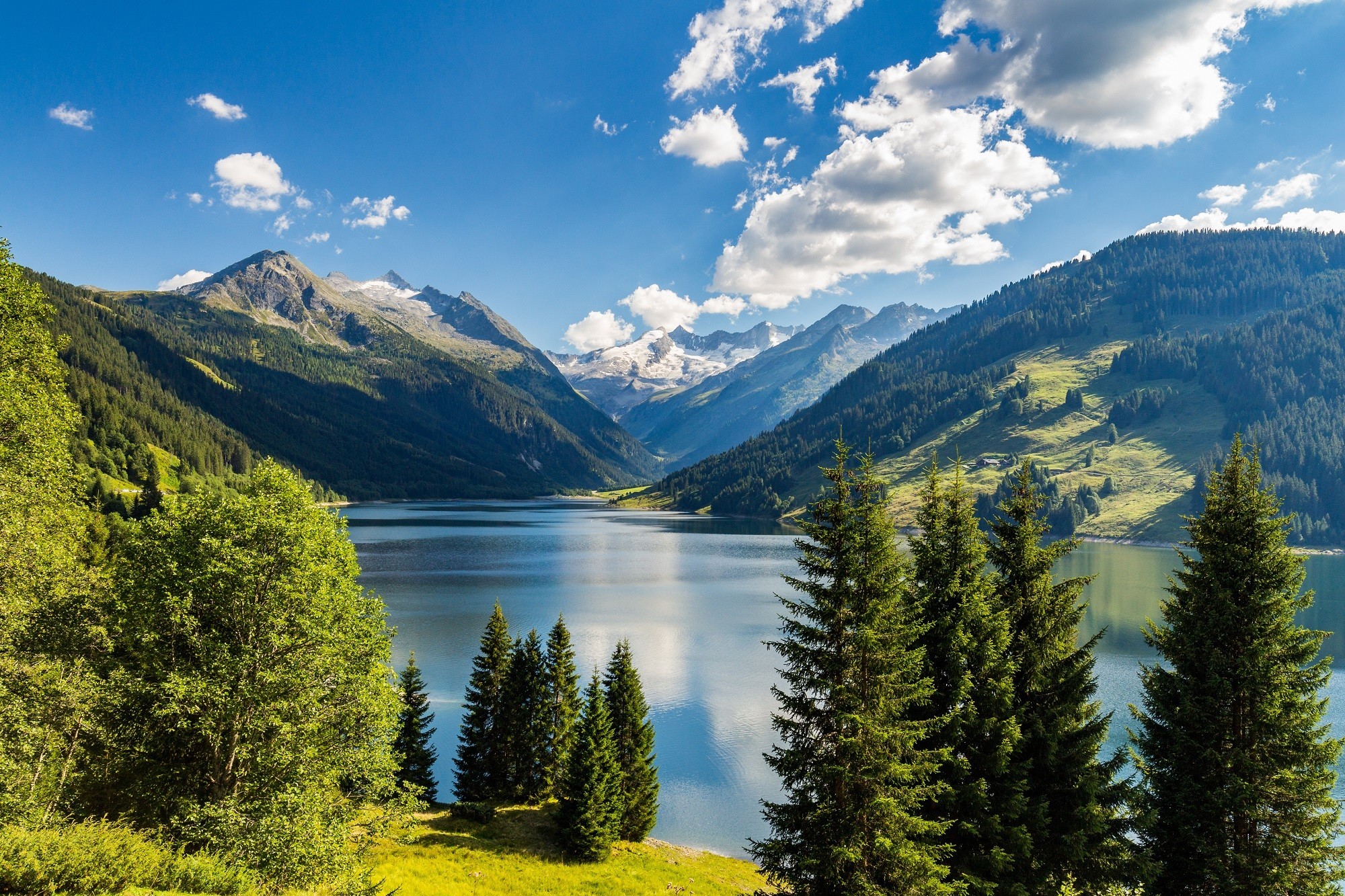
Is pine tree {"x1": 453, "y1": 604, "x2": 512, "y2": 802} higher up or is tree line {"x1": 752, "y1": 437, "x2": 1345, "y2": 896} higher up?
tree line {"x1": 752, "y1": 437, "x2": 1345, "y2": 896}

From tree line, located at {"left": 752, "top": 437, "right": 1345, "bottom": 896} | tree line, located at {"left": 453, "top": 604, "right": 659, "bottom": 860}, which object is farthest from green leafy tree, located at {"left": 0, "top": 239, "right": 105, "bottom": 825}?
tree line, located at {"left": 453, "top": 604, "right": 659, "bottom": 860}

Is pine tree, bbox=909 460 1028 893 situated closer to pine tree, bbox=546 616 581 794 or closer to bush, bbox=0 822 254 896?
bush, bbox=0 822 254 896

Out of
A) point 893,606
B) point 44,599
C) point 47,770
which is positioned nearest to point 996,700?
point 893,606

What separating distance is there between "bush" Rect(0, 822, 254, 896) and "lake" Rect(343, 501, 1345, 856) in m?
27.2

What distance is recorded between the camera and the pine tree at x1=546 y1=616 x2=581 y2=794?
3644cm

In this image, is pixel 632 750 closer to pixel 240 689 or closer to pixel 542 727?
pixel 542 727

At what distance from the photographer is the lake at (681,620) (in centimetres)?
4322

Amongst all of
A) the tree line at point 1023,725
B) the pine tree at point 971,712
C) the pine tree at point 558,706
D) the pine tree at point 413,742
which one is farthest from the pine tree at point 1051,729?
the pine tree at point 413,742

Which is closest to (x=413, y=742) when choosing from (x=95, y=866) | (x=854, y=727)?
(x=95, y=866)

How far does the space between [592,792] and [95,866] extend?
2169 cm

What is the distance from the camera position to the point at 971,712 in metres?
18.8

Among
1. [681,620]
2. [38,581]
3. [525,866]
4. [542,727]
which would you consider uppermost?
[38,581]

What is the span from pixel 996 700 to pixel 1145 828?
6.16 metres

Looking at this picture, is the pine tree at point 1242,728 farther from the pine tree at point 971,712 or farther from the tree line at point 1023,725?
the pine tree at point 971,712
